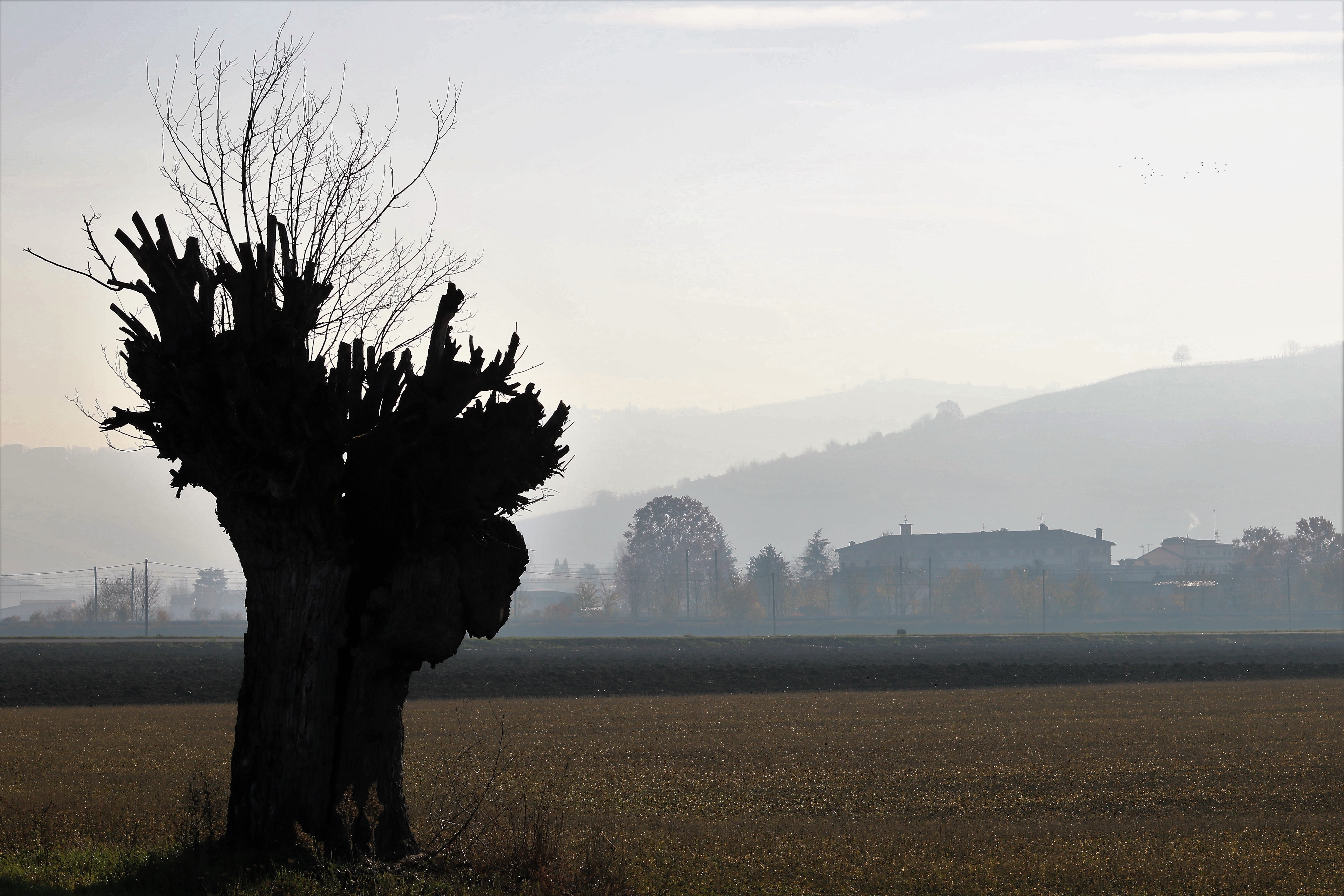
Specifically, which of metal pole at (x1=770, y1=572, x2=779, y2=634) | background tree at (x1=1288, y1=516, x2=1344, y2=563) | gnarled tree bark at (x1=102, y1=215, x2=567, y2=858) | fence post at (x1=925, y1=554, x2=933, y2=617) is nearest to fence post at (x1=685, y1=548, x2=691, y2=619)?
metal pole at (x1=770, y1=572, x2=779, y2=634)

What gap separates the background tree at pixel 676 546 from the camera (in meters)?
180

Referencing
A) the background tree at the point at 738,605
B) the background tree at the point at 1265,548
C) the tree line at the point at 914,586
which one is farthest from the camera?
the background tree at the point at 1265,548

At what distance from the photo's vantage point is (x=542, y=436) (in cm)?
1491

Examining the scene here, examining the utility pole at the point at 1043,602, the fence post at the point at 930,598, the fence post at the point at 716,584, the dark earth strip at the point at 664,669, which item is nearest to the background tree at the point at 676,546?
the fence post at the point at 716,584

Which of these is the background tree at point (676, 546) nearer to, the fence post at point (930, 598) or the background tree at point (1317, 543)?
the fence post at point (930, 598)

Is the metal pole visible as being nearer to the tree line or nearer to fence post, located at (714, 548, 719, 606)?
the tree line

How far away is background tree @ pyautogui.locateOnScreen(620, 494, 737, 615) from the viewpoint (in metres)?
180

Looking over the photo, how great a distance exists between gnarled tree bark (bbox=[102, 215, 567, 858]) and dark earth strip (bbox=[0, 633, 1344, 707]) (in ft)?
102

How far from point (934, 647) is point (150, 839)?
73251mm

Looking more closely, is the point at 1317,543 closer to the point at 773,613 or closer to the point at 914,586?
the point at 914,586

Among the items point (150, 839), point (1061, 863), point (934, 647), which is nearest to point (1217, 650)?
point (934, 647)

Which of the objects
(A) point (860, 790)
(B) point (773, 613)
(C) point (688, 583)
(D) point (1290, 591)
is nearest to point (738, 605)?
(B) point (773, 613)

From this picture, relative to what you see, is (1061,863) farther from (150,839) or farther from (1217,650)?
(1217,650)

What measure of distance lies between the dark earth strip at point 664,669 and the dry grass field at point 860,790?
746 centimetres
